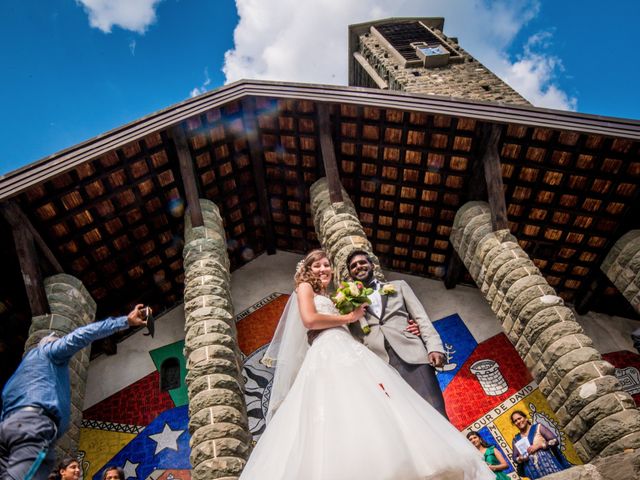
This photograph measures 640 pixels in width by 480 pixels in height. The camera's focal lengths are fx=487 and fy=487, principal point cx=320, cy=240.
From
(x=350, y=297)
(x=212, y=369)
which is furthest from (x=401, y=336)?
(x=212, y=369)

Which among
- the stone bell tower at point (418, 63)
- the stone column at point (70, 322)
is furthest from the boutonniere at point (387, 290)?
the stone bell tower at point (418, 63)

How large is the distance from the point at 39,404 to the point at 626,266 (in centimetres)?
811

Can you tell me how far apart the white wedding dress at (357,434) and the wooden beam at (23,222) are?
5.35 m

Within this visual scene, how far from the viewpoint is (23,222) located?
6602mm

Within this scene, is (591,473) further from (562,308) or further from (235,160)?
(235,160)

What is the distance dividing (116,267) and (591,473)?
727cm

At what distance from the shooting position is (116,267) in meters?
8.05

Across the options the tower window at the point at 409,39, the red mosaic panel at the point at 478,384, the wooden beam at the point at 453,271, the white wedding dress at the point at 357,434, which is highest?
the tower window at the point at 409,39

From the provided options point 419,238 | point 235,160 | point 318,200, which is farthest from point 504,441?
point 235,160

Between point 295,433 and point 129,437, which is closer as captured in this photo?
point 295,433

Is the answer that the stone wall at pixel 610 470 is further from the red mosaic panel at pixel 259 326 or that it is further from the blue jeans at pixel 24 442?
the red mosaic panel at pixel 259 326

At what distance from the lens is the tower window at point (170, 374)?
7.96m

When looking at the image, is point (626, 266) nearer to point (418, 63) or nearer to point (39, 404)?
point (39, 404)

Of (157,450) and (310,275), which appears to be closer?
(310,275)
